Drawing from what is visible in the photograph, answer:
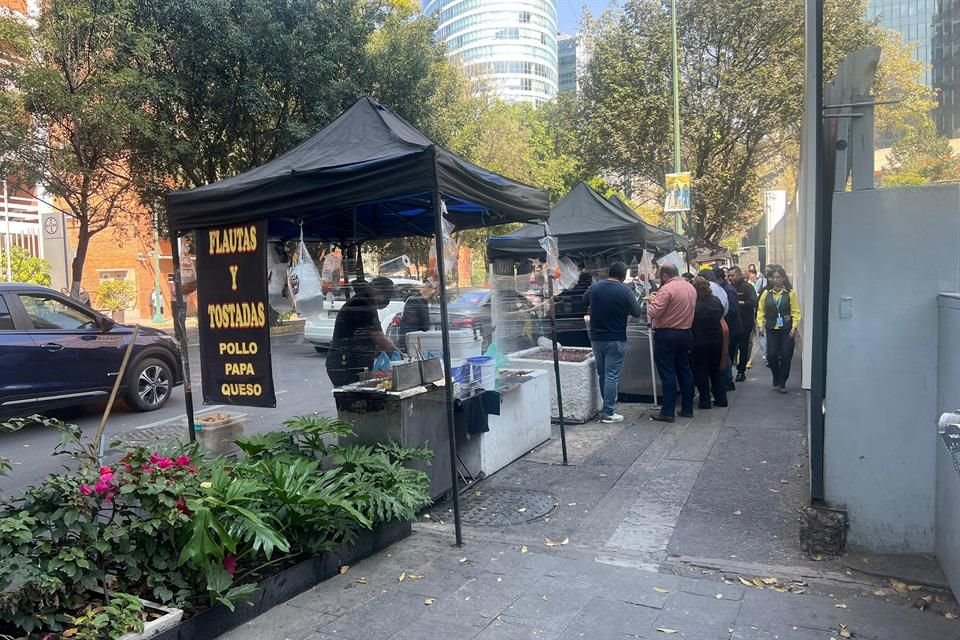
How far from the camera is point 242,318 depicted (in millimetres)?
5219

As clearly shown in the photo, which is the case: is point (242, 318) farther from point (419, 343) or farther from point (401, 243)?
point (401, 243)

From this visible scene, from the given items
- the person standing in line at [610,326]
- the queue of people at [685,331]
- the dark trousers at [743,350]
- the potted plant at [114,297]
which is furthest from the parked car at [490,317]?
the potted plant at [114,297]

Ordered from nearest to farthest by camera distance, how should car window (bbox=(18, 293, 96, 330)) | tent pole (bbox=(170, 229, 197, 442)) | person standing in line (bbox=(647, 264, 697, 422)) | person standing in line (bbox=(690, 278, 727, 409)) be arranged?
tent pole (bbox=(170, 229, 197, 442)) < person standing in line (bbox=(647, 264, 697, 422)) < car window (bbox=(18, 293, 96, 330)) < person standing in line (bbox=(690, 278, 727, 409))

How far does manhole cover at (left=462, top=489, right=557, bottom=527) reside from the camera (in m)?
5.15

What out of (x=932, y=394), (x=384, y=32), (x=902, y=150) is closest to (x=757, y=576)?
(x=932, y=394)

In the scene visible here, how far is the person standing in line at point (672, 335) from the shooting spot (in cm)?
806

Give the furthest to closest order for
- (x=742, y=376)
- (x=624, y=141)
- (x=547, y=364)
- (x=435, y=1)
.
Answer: (x=435, y=1) < (x=624, y=141) < (x=742, y=376) < (x=547, y=364)

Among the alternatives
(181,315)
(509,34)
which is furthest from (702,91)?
(509,34)

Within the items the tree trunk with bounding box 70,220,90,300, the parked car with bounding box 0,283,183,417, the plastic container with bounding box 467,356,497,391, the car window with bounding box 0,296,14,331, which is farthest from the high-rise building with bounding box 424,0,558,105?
the plastic container with bounding box 467,356,497,391

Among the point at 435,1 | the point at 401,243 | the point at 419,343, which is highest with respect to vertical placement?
the point at 435,1

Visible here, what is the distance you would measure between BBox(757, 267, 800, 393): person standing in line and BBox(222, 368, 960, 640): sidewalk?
11.5 feet

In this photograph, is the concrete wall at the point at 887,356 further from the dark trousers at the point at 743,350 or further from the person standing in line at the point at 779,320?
the dark trousers at the point at 743,350

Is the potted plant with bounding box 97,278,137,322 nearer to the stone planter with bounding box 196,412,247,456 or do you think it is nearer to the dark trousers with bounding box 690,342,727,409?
the stone planter with bounding box 196,412,247,456

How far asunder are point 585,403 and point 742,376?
4.10m
